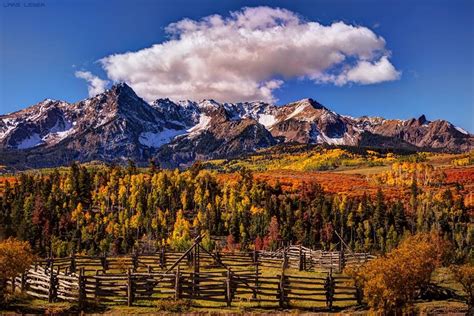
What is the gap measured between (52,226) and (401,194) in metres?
128

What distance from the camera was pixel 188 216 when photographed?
466 feet

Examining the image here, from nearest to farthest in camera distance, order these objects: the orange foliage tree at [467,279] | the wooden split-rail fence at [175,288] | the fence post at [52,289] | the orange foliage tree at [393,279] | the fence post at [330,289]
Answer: the orange foliage tree at [393,279] → the wooden split-rail fence at [175,288] → the fence post at [52,289] → the orange foliage tree at [467,279] → the fence post at [330,289]

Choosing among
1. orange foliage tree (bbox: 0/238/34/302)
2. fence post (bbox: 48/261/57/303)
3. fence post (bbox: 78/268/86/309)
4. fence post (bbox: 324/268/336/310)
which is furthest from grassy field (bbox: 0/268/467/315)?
orange foliage tree (bbox: 0/238/34/302)

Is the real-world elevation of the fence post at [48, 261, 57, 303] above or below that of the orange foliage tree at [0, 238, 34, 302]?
below

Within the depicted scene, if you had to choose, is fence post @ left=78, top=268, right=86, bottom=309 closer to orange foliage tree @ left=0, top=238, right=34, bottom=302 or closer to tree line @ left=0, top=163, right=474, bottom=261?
orange foliage tree @ left=0, top=238, right=34, bottom=302

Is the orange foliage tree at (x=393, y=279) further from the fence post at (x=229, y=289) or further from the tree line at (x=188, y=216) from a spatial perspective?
the tree line at (x=188, y=216)

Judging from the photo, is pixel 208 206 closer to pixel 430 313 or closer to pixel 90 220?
pixel 90 220

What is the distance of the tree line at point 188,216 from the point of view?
122 meters

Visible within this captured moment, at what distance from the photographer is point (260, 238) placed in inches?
4988

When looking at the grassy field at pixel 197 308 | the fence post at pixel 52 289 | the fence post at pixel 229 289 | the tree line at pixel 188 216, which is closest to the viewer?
the grassy field at pixel 197 308

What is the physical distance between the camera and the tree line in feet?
400

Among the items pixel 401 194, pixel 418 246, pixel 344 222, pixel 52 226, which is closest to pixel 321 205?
pixel 344 222

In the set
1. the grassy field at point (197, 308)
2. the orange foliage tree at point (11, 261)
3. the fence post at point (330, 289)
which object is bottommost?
the grassy field at point (197, 308)

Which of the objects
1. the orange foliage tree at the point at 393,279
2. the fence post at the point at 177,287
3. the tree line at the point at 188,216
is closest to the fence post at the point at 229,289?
the fence post at the point at 177,287
